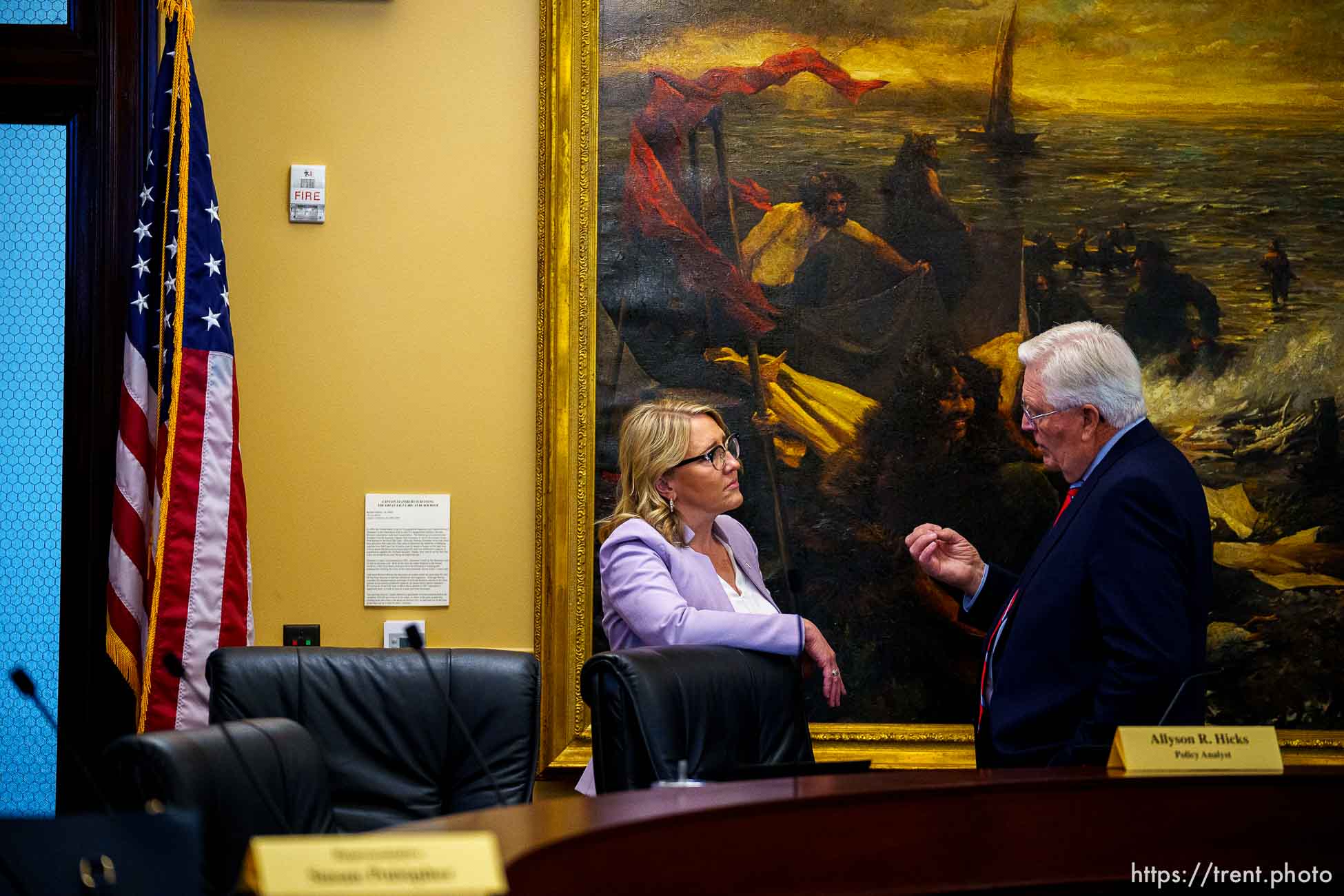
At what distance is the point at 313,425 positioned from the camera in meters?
4.03

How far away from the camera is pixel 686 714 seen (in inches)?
117

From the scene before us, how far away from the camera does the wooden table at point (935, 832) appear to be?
6.48ft

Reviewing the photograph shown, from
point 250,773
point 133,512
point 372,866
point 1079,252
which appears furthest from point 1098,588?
point 133,512

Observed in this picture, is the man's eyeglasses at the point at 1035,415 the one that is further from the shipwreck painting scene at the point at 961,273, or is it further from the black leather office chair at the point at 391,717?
the black leather office chair at the point at 391,717

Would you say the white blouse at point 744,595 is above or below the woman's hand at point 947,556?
below

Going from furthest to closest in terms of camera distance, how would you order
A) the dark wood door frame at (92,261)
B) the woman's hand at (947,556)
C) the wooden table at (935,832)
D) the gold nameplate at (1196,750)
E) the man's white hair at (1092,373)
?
the dark wood door frame at (92,261) < the woman's hand at (947,556) < the man's white hair at (1092,373) < the gold nameplate at (1196,750) < the wooden table at (935,832)

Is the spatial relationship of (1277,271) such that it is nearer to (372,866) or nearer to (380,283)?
(380,283)

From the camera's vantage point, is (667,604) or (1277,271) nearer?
(667,604)

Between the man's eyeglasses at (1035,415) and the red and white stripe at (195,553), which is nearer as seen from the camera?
the man's eyeglasses at (1035,415)

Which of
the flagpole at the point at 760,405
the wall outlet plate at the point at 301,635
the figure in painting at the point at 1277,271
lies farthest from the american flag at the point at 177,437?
the figure in painting at the point at 1277,271

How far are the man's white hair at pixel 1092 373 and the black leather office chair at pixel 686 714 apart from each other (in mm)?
1046

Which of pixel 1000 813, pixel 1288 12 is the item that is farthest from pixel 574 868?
pixel 1288 12

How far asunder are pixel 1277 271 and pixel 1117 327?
56cm

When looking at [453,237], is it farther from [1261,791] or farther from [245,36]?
[1261,791]
